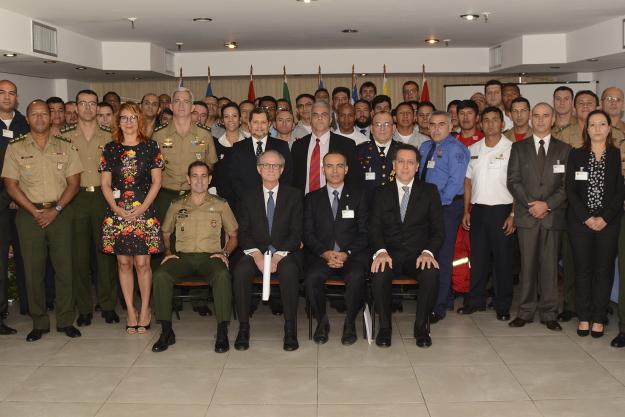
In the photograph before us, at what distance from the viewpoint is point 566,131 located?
6141 mm

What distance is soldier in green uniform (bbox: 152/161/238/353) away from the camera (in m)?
5.21

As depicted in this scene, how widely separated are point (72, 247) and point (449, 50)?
787 cm

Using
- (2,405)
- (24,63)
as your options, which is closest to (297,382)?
(2,405)

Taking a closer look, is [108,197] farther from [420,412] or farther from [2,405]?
[420,412]

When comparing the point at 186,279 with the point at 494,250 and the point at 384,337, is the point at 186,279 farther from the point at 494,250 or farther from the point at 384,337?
the point at 494,250

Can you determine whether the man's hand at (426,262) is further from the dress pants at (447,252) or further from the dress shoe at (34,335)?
the dress shoe at (34,335)

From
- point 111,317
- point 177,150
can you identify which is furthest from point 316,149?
point 111,317

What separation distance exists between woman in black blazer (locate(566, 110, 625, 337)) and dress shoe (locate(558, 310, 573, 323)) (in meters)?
0.39

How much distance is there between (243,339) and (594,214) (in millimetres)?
2677

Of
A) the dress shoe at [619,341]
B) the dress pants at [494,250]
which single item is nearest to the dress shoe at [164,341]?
the dress pants at [494,250]

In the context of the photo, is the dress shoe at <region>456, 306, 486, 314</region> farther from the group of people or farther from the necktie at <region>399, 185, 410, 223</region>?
the necktie at <region>399, 185, 410, 223</region>

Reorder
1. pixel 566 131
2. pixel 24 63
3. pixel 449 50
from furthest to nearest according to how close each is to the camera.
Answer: pixel 449 50 < pixel 24 63 < pixel 566 131

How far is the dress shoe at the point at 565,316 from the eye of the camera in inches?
229

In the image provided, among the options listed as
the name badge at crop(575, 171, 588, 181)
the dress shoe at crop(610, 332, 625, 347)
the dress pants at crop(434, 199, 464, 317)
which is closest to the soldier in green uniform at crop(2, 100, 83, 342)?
the dress pants at crop(434, 199, 464, 317)
